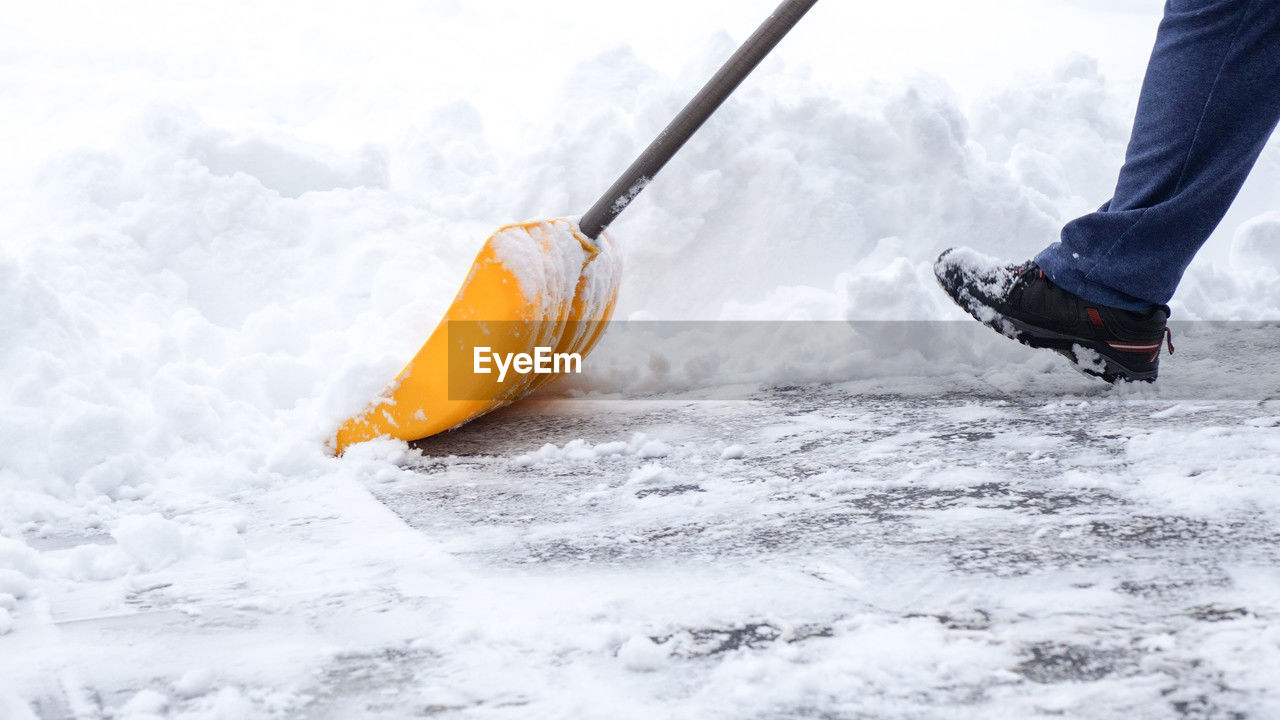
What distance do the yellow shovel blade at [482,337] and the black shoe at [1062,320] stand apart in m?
0.88

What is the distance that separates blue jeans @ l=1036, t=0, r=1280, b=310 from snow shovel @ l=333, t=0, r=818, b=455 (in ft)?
2.32

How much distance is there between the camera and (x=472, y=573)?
1434 mm

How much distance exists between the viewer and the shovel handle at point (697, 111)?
7.36 feet

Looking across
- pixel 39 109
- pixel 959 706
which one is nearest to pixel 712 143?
pixel 959 706

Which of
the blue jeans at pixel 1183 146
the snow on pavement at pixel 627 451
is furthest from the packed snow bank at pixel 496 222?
the blue jeans at pixel 1183 146

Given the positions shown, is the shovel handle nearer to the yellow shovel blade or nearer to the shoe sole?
the yellow shovel blade

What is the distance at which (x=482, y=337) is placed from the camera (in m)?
2.16

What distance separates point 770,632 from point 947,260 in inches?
55.6

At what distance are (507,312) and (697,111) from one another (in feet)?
1.94

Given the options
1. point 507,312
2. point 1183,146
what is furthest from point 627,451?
point 1183,146

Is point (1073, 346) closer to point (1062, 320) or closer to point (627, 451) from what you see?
point (1062, 320)

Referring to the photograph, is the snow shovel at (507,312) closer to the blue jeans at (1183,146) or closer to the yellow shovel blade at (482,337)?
the yellow shovel blade at (482,337)

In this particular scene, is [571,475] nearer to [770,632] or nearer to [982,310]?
[770,632]

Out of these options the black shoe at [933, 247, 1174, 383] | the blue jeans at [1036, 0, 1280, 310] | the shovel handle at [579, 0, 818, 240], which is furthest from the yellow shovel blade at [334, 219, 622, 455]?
the blue jeans at [1036, 0, 1280, 310]
